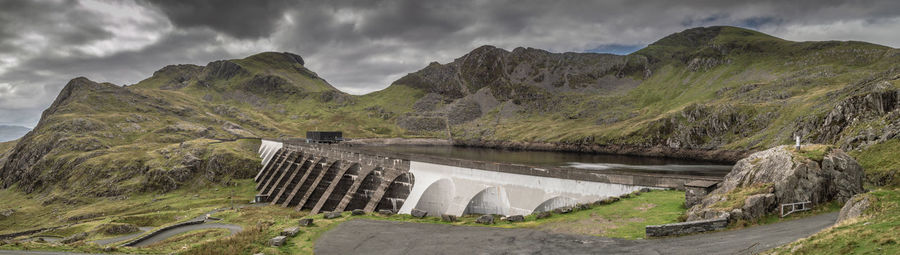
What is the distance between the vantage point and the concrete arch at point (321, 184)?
170 ft

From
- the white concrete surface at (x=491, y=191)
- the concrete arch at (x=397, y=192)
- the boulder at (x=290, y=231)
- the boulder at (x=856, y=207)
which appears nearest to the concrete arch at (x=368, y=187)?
the concrete arch at (x=397, y=192)

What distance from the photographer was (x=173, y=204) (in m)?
73.9

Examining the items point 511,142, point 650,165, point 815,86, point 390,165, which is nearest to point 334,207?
point 390,165

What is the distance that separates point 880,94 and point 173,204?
123 metres

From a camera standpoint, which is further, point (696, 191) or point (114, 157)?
point (114, 157)

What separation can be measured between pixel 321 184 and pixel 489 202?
28296 millimetres

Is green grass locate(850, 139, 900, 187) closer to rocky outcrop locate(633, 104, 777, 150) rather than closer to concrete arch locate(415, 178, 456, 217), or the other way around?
concrete arch locate(415, 178, 456, 217)

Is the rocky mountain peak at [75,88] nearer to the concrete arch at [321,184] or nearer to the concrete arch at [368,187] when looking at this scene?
the concrete arch at [321,184]

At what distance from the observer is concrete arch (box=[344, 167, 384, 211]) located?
44.8 m

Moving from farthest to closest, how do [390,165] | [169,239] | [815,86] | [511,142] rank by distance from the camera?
[511,142]
[815,86]
[390,165]
[169,239]

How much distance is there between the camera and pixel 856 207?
1519 centimetres

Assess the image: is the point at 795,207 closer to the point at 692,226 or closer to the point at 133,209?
the point at 692,226

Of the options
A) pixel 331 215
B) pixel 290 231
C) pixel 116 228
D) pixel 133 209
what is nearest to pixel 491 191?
pixel 331 215

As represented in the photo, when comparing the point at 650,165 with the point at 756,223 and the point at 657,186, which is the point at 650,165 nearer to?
the point at 657,186
